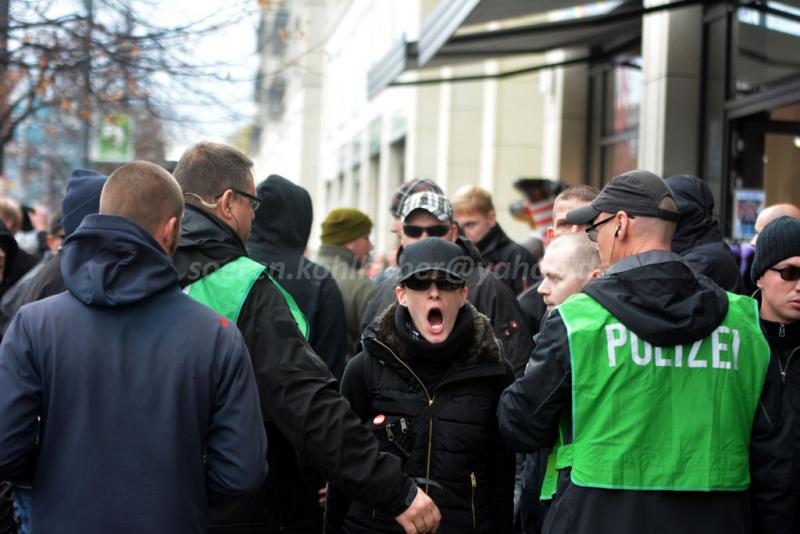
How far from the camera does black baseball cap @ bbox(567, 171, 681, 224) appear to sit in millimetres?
3529

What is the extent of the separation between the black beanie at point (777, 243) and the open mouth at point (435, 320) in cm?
154

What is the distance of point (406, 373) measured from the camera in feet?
13.0

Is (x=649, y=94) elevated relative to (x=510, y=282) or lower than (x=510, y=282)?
elevated

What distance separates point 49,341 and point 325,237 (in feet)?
14.6

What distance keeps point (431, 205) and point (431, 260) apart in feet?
6.15

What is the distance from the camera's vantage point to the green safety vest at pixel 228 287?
3.58 metres

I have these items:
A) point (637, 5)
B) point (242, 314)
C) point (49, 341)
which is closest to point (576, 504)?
point (242, 314)

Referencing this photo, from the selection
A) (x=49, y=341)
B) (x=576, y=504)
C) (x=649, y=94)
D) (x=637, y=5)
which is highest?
(x=637, y=5)

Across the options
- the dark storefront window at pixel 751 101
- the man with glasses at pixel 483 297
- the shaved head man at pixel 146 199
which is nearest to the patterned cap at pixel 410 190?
the man with glasses at pixel 483 297

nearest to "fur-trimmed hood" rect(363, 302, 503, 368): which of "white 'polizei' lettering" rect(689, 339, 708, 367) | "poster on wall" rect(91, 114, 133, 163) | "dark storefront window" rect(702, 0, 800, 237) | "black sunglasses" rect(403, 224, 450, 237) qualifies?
"white 'polizei' lettering" rect(689, 339, 708, 367)

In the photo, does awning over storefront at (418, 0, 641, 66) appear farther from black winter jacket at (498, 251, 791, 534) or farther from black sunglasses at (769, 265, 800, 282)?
black winter jacket at (498, 251, 791, 534)

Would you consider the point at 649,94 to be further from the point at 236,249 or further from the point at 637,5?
the point at 236,249

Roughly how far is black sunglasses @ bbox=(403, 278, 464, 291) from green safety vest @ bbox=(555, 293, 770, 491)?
0.73 metres

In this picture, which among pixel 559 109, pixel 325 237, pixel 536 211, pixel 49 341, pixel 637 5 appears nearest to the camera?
pixel 49 341
